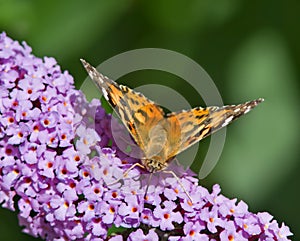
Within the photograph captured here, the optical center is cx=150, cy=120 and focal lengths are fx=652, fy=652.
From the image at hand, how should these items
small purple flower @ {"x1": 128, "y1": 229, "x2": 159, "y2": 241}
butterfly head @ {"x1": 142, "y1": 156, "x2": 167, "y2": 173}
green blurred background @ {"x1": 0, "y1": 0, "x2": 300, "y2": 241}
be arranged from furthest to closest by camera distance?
green blurred background @ {"x1": 0, "y1": 0, "x2": 300, "y2": 241} < butterfly head @ {"x1": 142, "y1": 156, "x2": 167, "y2": 173} < small purple flower @ {"x1": 128, "y1": 229, "x2": 159, "y2": 241}

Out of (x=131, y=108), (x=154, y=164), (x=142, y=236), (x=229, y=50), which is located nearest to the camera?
(x=142, y=236)

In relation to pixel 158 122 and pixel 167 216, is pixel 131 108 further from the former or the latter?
pixel 167 216

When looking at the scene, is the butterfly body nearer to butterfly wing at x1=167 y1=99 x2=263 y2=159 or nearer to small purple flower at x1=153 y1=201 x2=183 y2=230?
butterfly wing at x1=167 y1=99 x2=263 y2=159

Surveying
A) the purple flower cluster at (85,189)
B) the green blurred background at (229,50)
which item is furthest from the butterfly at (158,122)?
the green blurred background at (229,50)

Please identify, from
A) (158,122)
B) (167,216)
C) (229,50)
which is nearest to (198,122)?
(158,122)

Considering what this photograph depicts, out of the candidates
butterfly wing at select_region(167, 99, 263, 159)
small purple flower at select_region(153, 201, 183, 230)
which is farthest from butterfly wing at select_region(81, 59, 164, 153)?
small purple flower at select_region(153, 201, 183, 230)

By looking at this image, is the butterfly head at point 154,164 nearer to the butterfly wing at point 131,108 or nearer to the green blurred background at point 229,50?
the butterfly wing at point 131,108

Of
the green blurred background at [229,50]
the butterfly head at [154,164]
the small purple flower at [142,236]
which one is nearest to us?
the small purple flower at [142,236]

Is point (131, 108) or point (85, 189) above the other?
point (131, 108)
